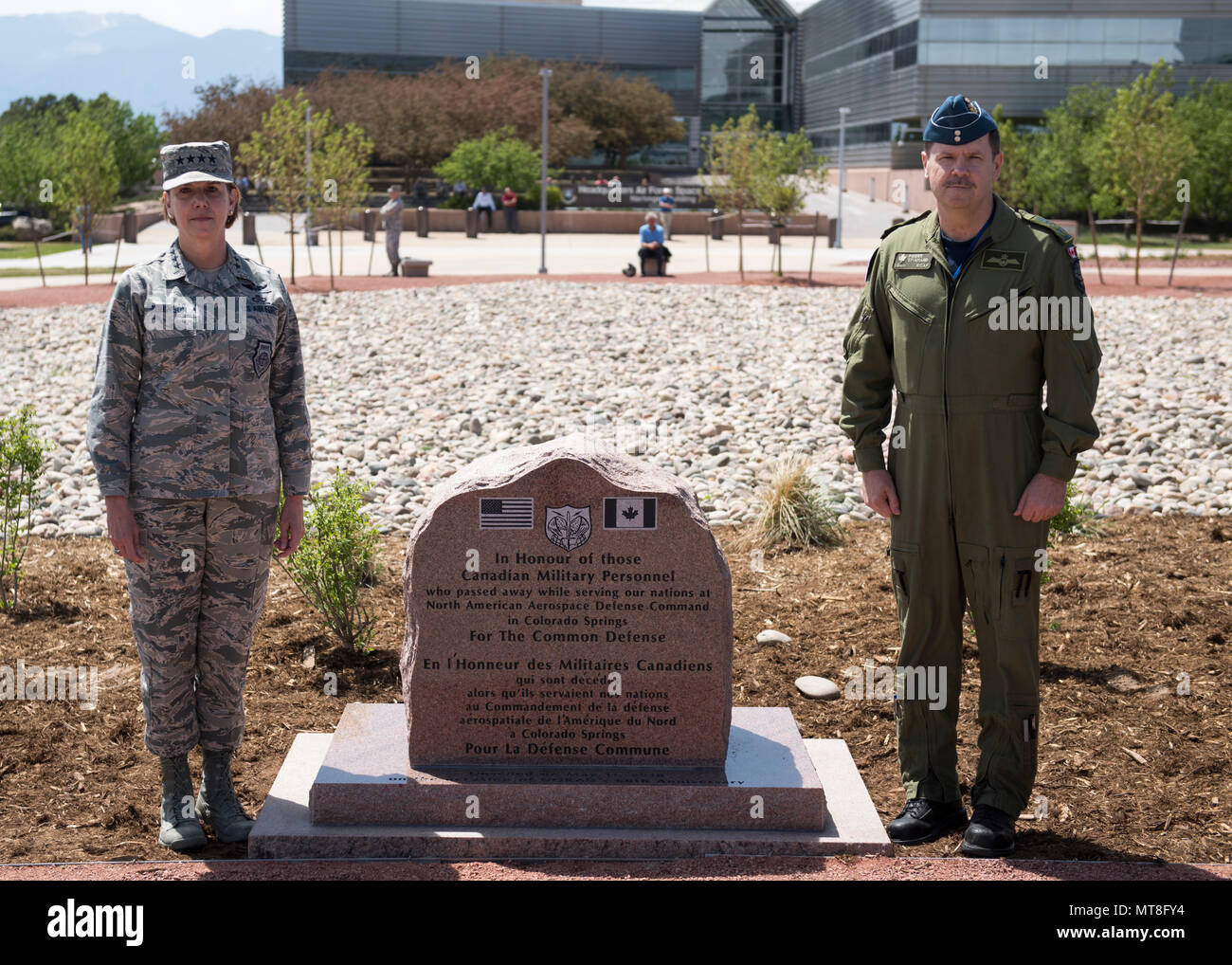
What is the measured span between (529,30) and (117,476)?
297ft

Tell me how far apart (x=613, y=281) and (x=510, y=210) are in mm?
19485

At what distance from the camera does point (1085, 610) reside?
259 inches

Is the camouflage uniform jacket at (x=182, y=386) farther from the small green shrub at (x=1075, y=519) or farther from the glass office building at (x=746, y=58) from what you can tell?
the glass office building at (x=746, y=58)

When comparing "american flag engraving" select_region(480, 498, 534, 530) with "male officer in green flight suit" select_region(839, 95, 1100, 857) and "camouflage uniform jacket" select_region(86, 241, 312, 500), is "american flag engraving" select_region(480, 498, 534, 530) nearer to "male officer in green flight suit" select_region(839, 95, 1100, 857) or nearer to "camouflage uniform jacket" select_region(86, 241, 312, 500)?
"camouflage uniform jacket" select_region(86, 241, 312, 500)

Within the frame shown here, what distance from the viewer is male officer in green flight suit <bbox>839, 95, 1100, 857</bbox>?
13.1 ft

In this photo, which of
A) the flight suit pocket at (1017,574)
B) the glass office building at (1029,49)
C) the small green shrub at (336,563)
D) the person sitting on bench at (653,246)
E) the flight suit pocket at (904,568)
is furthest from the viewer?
the glass office building at (1029,49)

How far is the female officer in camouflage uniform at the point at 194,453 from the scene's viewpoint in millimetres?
4023

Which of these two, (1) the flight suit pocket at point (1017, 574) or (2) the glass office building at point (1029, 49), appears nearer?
(1) the flight suit pocket at point (1017, 574)

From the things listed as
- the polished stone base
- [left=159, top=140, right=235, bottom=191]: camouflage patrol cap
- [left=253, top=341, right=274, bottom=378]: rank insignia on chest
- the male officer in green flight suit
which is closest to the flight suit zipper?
the male officer in green flight suit

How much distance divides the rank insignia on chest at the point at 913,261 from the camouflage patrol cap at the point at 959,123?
37 cm

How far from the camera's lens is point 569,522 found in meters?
4.25

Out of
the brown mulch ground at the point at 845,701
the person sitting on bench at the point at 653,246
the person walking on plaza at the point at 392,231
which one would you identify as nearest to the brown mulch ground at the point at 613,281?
the person sitting on bench at the point at 653,246

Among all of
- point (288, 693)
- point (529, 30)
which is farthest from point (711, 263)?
point (529, 30)

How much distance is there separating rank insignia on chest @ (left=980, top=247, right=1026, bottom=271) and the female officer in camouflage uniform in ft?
7.47
